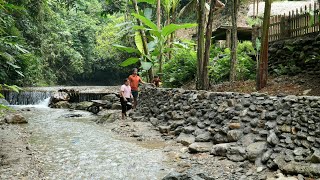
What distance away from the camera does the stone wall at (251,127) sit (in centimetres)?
504

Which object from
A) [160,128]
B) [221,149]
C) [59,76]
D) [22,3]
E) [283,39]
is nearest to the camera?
[221,149]

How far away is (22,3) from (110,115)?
6.18 meters

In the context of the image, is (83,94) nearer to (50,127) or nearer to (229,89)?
(50,127)

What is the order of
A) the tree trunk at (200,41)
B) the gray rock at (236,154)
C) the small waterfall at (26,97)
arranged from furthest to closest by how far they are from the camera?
the small waterfall at (26,97) → the tree trunk at (200,41) → the gray rock at (236,154)

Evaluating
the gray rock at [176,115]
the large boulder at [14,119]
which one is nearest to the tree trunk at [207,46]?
the gray rock at [176,115]

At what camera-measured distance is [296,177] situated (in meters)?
4.62

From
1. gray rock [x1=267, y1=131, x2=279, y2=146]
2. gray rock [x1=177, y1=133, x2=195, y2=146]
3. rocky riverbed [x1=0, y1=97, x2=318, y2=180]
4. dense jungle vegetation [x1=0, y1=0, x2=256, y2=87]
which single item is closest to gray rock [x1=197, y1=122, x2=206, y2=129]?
gray rock [x1=177, y1=133, x2=195, y2=146]

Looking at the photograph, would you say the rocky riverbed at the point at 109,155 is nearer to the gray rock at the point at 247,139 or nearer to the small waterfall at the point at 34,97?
the gray rock at the point at 247,139

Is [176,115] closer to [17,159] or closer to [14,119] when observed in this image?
[17,159]

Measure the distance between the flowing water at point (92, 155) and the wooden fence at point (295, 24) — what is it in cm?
589

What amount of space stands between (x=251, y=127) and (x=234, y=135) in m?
0.40

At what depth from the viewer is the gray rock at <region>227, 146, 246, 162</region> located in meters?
5.84

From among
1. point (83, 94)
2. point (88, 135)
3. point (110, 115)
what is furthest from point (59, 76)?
point (88, 135)

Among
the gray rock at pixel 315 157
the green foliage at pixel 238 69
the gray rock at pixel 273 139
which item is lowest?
the gray rock at pixel 315 157
